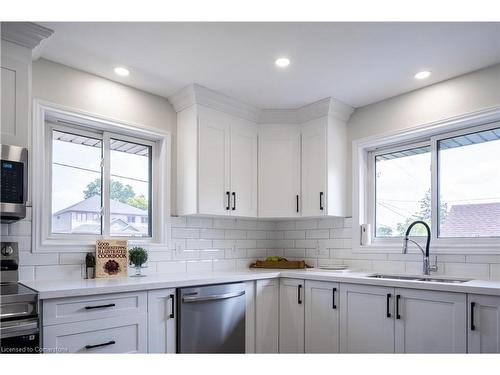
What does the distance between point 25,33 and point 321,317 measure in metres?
2.70

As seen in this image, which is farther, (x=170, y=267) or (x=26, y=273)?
(x=170, y=267)

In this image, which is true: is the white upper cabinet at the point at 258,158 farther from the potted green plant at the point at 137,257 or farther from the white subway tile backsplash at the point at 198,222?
the potted green plant at the point at 137,257

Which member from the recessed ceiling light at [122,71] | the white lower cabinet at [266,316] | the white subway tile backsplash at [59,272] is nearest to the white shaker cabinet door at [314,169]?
the white lower cabinet at [266,316]

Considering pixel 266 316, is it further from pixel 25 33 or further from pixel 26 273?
pixel 25 33

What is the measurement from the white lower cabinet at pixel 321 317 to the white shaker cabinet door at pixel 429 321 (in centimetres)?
47

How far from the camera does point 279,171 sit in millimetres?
3801

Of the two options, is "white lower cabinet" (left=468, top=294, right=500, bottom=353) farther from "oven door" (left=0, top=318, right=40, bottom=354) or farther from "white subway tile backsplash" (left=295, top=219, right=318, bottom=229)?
"oven door" (left=0, top=318, right=40, bottom=354)

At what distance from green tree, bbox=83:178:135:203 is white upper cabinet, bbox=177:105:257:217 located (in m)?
0.41

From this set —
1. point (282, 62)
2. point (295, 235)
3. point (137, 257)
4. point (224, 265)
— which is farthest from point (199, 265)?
point (282, 62)

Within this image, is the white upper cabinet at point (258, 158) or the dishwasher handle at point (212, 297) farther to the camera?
the white upper cabinet at point (258, 158)

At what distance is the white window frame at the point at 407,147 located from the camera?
2.93m

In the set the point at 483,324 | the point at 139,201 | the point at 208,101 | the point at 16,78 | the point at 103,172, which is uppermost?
the point at 208,101

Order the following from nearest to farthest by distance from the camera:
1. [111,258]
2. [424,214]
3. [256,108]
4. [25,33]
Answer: [25,33] < [111,258] < [424,214] < [256,108]

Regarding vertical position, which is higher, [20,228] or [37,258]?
[20,228]
